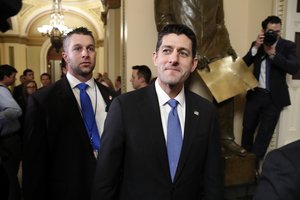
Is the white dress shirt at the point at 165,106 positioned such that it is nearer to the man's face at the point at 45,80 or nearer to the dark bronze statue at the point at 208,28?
the dark bronze statue at the point at 208,28

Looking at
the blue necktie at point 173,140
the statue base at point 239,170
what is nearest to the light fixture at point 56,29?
the statue base at point 239,170

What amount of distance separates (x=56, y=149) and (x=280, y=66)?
2518mm

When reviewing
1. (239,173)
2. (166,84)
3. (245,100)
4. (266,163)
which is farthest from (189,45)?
(245,100)

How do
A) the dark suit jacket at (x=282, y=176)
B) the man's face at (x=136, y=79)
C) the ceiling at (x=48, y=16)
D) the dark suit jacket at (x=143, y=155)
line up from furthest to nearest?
the ceiling at (x=48, y=16)
the man's face at (x=136, y=79)
the dark suit jacket at (x=143, y=155)
the dark suit jacket at (x=282, y=176)

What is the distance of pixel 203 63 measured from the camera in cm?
306

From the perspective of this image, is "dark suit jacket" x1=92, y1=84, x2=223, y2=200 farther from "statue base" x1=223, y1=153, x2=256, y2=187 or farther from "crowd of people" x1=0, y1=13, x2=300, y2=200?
"statue base" x1=223, y1=153, x2=256, y2=187

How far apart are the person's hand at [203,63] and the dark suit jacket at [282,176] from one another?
2.31 meters

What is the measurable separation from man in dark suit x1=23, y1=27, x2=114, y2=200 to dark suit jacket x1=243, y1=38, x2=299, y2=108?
2.21 meters

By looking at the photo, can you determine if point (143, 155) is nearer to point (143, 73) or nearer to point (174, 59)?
point (174, 59)

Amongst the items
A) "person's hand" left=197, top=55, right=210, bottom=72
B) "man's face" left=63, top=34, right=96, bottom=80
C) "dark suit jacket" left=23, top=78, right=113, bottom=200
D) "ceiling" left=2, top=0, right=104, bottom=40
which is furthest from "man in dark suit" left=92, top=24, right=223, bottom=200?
"ceiling" left=2, top=0, right=104, bottom=40

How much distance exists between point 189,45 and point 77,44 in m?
0.72

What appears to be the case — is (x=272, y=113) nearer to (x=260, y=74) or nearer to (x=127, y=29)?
(x=260, y=74)

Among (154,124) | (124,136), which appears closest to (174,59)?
(154,124)

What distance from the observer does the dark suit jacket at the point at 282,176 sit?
2.35ft
